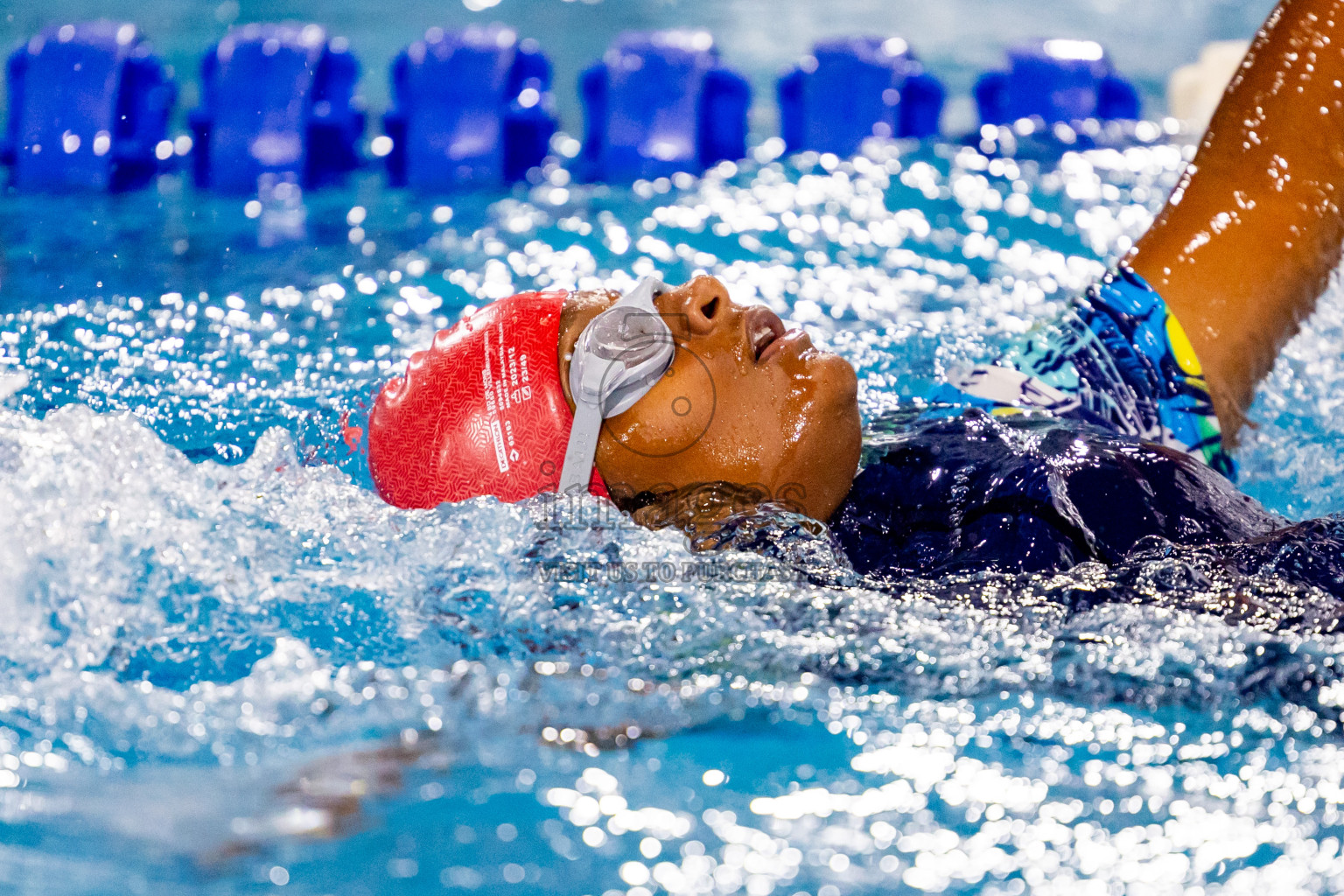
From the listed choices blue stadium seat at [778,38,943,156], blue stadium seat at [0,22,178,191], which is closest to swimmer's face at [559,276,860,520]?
blue stadium seat at [778,38,943,156]

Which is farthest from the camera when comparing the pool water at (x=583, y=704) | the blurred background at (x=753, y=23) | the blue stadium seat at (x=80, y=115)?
the blurred background at (x=753, y=23)

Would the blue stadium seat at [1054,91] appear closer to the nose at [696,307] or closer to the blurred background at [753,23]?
the blurred background at [753,23]

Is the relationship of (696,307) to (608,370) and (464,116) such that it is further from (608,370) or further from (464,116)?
(464,116)

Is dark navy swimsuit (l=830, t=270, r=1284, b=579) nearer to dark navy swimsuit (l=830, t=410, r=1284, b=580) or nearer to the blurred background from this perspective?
dark navy swimsuit (l=830, t=410, r=1284, b=580)

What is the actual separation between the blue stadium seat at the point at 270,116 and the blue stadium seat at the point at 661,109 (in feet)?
3.09

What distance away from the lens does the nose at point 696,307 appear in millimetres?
1865

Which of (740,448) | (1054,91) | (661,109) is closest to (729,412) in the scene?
(740,448)

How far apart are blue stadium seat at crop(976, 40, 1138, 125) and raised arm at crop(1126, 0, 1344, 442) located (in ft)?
7.61

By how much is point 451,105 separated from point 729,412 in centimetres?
330

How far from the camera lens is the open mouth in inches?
74.5

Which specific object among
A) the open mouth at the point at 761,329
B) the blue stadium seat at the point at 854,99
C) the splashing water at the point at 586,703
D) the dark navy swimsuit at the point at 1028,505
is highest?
the blue stadium seat at the point at 854,99

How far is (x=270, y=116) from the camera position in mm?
4648

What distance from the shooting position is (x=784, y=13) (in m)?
7.65

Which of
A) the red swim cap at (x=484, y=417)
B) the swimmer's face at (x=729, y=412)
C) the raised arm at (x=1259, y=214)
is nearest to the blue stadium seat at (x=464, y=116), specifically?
the raised arm at (x=1259, y=214)
